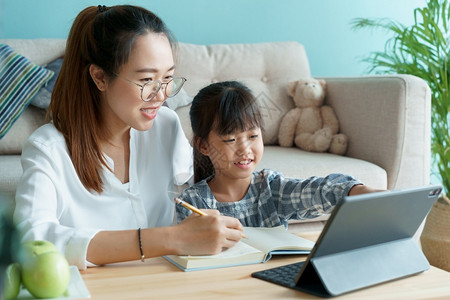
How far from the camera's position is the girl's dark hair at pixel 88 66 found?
1.32m

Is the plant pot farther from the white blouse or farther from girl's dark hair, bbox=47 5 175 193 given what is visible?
girl's dark hair, bbox=47 5 175 193

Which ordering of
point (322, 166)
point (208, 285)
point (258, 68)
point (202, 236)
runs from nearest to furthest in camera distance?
1. point (208, 285)
2. point (202, 236)
3. point (322, 166)
4. point (258, 68)

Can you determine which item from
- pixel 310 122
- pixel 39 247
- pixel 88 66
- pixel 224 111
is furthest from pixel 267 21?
pixel 39 247

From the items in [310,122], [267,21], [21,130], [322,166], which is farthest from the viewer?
[267,21]

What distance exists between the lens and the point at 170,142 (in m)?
1.55

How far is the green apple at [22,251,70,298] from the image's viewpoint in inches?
31.9

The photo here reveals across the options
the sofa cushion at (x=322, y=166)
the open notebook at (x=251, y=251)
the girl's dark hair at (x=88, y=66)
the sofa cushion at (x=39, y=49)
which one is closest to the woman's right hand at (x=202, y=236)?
the open notebook at (x=251, y=251)

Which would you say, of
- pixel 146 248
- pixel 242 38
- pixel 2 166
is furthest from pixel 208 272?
pixel 242 38

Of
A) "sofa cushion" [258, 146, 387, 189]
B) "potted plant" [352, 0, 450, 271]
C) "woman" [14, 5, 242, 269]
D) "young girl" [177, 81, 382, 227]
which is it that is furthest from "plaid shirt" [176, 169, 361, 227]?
"potted plant" [352, 0, 450, 271]

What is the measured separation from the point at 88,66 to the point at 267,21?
2132 mm

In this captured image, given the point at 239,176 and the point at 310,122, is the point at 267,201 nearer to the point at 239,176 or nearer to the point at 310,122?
the point at 239,176

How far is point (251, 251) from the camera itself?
108 cm

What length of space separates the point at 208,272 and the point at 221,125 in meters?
0.51

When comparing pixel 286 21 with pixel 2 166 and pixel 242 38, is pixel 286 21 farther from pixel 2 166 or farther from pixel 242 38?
pixel 2 166
